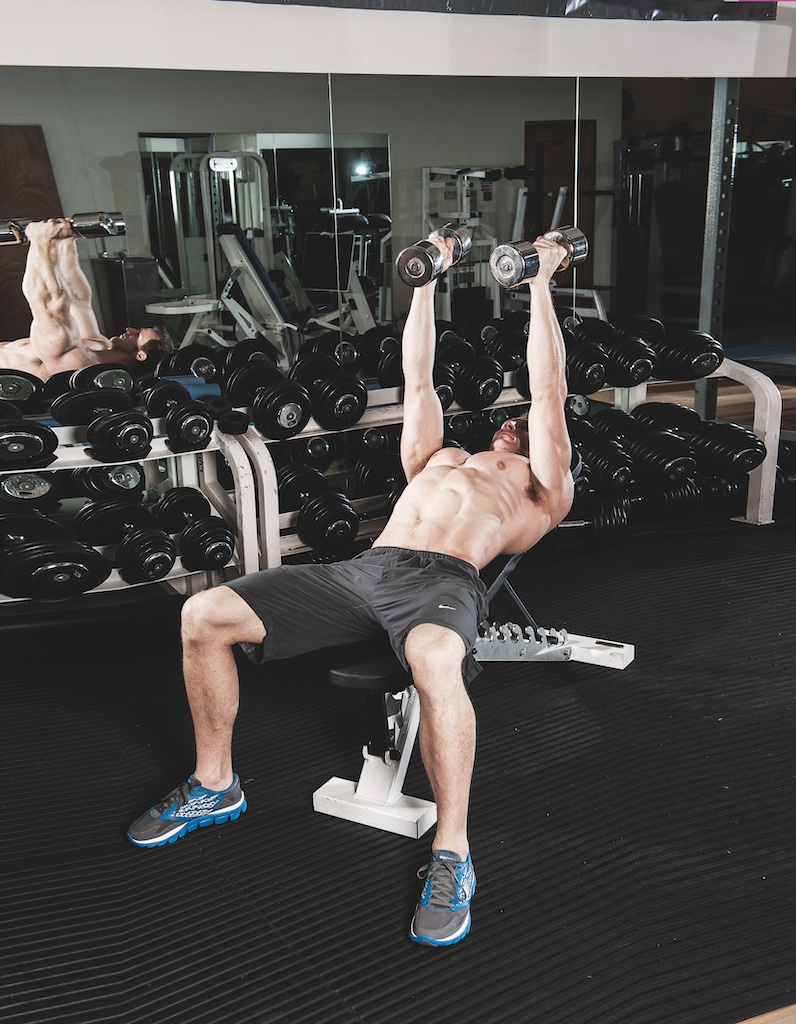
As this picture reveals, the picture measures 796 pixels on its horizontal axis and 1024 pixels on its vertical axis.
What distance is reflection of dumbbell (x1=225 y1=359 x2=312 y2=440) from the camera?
3.24m

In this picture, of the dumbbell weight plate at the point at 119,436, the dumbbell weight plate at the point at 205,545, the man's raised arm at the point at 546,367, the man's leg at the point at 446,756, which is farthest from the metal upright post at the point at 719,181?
the man's leg at the point at 446,756

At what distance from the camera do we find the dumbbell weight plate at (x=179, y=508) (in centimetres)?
323

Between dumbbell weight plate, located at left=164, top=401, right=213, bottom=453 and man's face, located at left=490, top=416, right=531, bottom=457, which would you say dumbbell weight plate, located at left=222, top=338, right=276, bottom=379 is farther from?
man's face, located at left=490, top=416, right=531, bottom=457

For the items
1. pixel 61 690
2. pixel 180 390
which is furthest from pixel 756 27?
pixel 61 690

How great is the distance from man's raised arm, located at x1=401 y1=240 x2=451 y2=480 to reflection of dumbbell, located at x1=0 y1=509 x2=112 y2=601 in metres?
1.09

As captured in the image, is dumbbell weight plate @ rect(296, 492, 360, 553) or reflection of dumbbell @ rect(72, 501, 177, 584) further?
dumbbell weight plate @ rect(296, 492, 360, 553)

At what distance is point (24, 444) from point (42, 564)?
0.37 meters

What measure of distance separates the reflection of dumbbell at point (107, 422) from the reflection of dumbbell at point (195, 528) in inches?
9.6

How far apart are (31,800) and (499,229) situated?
359cm

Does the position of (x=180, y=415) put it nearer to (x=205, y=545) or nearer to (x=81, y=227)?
(x=205, y=545)

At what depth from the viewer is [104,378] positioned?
11.3 ft

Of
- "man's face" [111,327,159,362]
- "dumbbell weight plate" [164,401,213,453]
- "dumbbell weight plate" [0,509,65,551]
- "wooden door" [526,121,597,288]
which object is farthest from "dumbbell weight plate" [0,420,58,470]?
"wooden door" [526,121,597,288]

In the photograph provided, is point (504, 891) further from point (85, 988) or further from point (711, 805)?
point (85, 988)

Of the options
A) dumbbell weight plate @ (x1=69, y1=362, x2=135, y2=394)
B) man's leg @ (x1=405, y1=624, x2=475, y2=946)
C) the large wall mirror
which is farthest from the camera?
the large wall mirror
